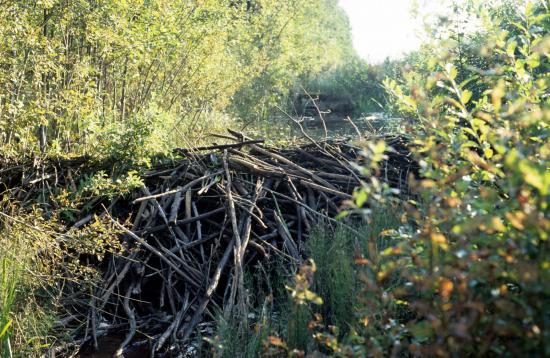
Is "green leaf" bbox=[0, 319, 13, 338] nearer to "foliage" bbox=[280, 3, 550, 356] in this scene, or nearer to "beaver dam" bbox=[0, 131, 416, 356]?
"beaver dam" bbox=[0, 131, 416, 356]

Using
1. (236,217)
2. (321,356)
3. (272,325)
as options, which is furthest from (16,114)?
(321,356)

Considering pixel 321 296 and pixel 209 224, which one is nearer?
pixel 321 296

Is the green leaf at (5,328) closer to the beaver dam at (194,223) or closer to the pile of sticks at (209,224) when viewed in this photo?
the beaver dam at (194,223)

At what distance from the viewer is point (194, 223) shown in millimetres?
6324

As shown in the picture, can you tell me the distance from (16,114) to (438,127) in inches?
180

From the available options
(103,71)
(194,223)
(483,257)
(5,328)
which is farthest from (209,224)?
(483,257)

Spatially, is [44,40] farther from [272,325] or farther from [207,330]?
[272,325]

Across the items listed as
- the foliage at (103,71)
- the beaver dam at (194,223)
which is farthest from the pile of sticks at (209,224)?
the foliage at (103,71)

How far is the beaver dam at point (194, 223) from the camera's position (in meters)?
5.59

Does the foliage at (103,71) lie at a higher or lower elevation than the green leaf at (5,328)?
higher

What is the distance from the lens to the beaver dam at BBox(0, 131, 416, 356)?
559cm

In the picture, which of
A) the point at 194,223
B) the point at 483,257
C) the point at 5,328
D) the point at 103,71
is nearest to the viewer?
the point at 483,257

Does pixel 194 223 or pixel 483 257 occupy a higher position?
pixel 483 257

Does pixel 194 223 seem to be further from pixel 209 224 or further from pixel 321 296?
pixel 321 296
